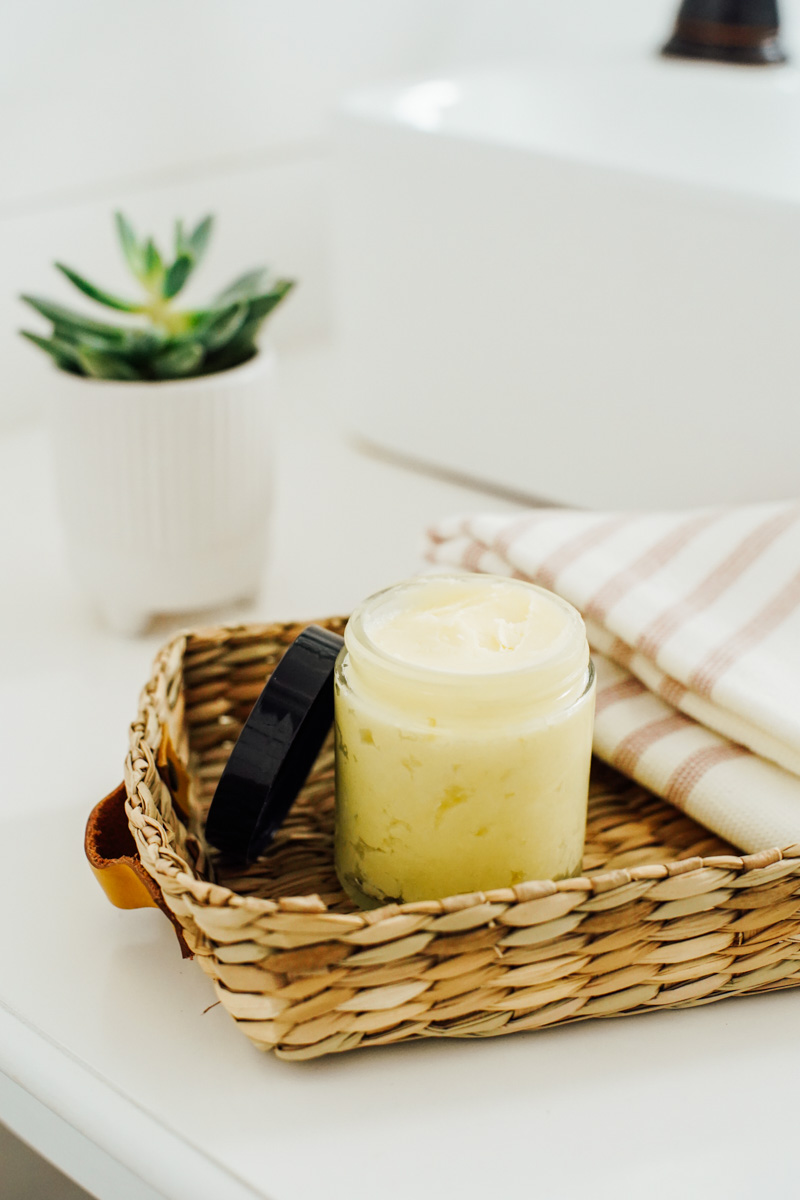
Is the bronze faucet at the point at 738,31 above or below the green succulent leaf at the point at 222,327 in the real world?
above

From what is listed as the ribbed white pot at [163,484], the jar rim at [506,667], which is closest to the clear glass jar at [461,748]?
the jar rim at [506,667]

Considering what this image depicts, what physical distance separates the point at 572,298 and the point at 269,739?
1.22 ft

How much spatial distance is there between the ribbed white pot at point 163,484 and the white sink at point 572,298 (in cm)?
17

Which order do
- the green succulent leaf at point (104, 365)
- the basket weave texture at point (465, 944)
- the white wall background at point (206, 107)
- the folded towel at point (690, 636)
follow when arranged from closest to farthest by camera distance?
1. the basket weave texture at point (465, 944)
2. the folded towel at point (690, 636)
3. the green succulent leaf at point (104, 365)
4. the white wall background at point (206, 107)

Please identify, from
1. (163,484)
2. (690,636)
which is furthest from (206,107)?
(690,636)

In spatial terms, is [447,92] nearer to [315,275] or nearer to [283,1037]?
[315,275]

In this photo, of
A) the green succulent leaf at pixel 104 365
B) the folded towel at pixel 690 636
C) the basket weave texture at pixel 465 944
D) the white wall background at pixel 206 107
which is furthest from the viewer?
the white wall background at pixel 206 107

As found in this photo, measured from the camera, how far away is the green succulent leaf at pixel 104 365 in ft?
1.77

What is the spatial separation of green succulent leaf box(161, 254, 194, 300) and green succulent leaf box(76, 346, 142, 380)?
0.14ft

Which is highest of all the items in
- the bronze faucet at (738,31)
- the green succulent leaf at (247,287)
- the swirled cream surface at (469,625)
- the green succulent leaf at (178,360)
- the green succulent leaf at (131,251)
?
the bronze faucet at (738,31)

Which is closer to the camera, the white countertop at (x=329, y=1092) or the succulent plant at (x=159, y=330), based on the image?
the white countertop at (x=329, y=1092)

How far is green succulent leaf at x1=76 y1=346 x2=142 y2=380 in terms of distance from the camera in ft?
1.77

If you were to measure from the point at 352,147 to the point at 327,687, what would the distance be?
438 mm

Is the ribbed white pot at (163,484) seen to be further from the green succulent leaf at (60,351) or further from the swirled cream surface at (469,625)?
the swirled cream surface at (469,625)
